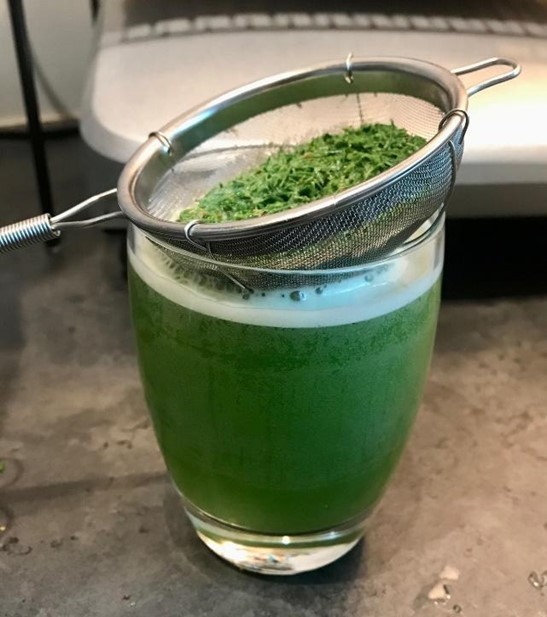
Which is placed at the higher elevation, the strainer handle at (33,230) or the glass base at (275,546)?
the strainer handle at (33,230)

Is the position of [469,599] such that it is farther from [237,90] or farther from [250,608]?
[237,90]

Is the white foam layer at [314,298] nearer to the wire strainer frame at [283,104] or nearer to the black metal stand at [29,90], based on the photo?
the wire strainer frame at [283,104]

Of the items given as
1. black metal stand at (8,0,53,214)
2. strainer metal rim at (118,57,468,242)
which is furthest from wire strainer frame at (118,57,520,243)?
black metal stand at (8,0,53,214)

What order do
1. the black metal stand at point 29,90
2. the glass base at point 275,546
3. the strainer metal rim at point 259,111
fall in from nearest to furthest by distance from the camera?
the strainer metal rim at point 259,111
the glass base at point 275,546
the black metal stand at point 29,90

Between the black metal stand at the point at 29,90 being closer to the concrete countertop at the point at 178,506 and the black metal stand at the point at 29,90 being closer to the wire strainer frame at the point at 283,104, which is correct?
the concrete countertop at the point at 178,506

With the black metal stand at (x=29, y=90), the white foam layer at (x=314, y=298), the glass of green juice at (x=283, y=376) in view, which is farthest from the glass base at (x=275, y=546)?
the black metal stand at (x=29, y=90)

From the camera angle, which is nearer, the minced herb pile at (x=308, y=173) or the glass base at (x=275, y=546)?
the minced herb pile at (x=308, y=173)

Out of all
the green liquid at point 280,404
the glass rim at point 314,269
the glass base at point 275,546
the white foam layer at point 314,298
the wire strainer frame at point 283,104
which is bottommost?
the glass base at point 275,546

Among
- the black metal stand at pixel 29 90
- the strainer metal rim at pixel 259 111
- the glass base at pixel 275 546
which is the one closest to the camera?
the strainer metal rim at pixel 259 111
